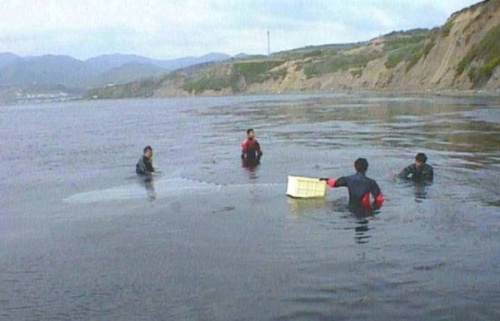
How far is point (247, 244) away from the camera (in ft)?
46.8

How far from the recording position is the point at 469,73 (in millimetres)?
85812

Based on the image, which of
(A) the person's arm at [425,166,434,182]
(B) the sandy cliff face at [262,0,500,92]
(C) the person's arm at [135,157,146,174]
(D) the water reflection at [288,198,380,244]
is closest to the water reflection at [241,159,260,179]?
(C) the person's arm at [135,157,146,174]

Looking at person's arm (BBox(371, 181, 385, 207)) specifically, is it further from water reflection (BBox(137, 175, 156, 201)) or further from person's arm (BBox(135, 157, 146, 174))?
person's arm (BBox(135, 157, 146, 174))

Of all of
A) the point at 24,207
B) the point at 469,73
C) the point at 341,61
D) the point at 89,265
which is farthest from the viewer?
the point at 341,61

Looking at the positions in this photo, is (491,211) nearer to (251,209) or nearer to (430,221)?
(430,221)

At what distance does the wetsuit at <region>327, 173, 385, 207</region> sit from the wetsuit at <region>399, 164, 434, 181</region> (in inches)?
158

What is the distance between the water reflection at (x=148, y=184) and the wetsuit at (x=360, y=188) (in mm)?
6438

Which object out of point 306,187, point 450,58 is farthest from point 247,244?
point 450,58

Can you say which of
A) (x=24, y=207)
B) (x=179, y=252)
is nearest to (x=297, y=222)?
(x=179, y=252)

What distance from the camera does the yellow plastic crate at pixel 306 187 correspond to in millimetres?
18781

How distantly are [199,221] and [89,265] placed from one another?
171 inches

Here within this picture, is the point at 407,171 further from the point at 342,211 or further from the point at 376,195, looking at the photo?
the point at 342,211

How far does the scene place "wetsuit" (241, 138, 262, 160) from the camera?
2767 cm

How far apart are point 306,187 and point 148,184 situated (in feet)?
23.8
